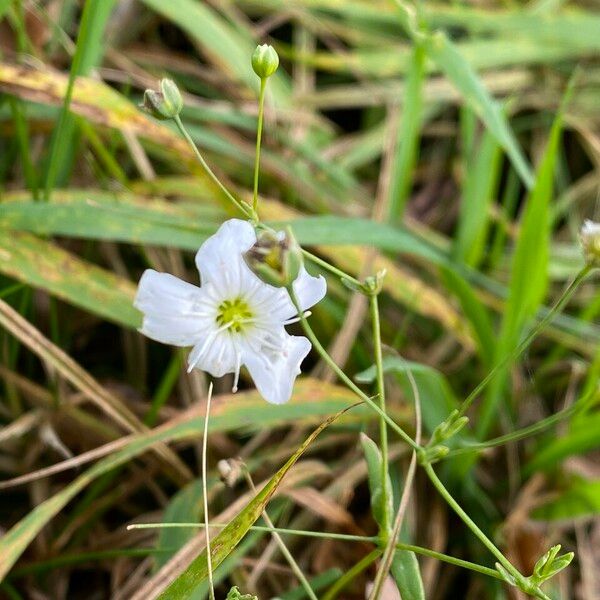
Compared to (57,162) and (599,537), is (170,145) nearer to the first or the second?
(57,162)

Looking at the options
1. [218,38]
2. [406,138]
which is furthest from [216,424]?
[218,38]

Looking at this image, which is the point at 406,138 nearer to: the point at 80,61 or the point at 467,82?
the point at 467,82

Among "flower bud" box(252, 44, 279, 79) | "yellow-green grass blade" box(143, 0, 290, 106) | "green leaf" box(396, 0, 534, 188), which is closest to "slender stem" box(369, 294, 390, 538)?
"flower bud" box(252, 44, 279, 79)

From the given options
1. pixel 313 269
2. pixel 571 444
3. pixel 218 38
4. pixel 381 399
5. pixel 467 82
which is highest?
pixel 218 38

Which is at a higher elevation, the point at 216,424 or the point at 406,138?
the point at 406,138

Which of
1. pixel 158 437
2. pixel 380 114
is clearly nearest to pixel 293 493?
pixel 158 437

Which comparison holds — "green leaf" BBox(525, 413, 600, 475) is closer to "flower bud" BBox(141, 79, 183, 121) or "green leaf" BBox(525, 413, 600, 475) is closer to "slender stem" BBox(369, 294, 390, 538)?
"slender stem" BBox(369, 294, 390, 538)
